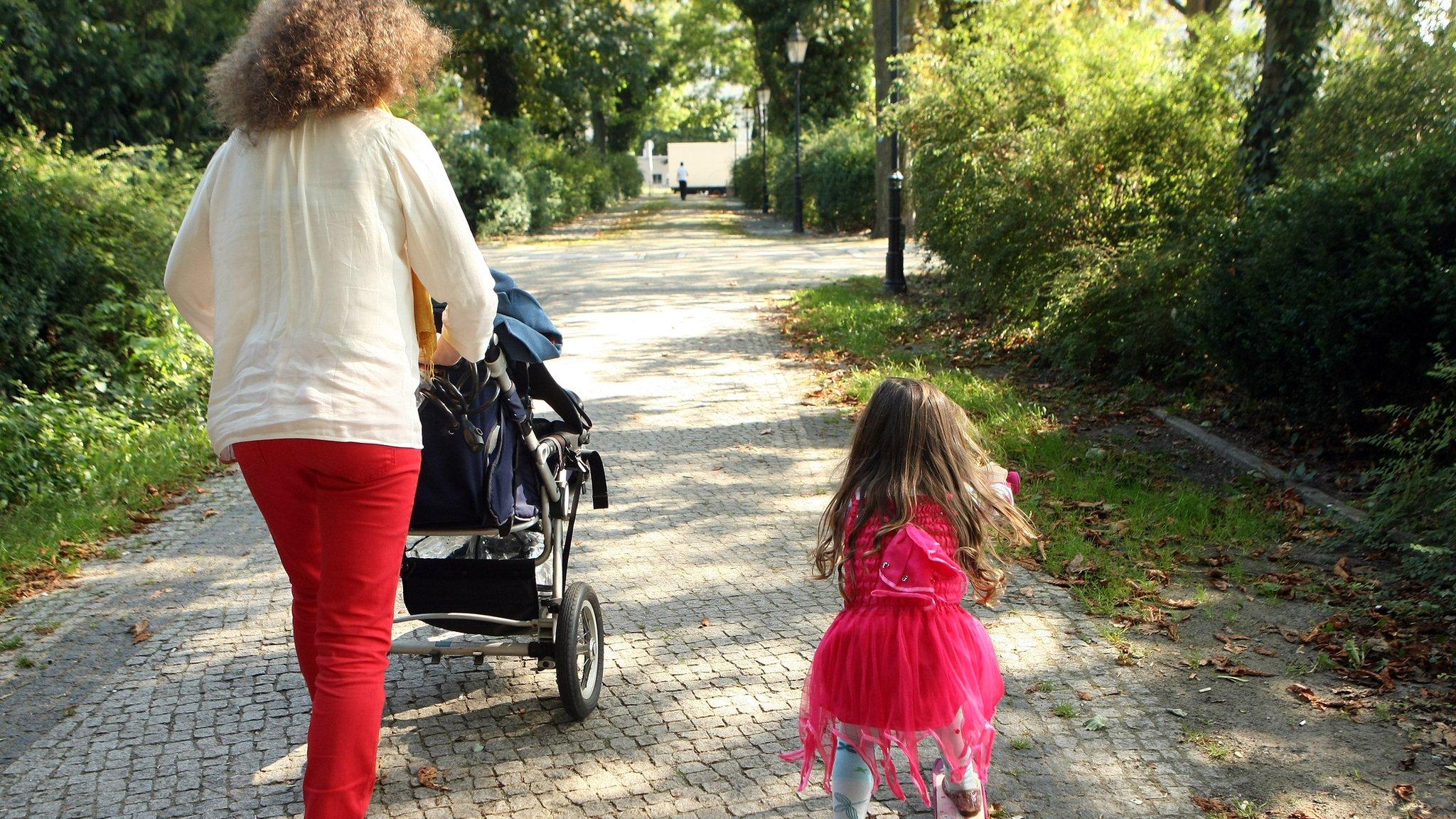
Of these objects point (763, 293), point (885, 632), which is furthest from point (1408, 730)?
point (763, 293)

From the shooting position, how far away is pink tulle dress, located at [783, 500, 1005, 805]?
9.21 ft

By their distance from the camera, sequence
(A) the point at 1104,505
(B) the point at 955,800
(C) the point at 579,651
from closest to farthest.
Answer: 1. (B) the point at 955,800
2. (C) the point at 579,651
3. (A) the point at 1104,505

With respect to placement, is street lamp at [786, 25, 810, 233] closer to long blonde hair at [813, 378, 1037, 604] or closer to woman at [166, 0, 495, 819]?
long blonde hair at [813, 378, 1037, 604]

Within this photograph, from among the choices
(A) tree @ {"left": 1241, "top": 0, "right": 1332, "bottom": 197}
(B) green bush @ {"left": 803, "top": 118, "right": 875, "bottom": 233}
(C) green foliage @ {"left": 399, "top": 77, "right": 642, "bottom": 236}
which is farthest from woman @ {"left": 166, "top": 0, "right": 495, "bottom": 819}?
(B) green bush @ {"left": 803, "top": 118, "right": 875, "bottom": 233}

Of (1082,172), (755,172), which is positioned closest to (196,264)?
(1082,172)

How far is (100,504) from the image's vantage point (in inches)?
253

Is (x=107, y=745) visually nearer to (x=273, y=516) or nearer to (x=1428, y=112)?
(x=273, y=516)

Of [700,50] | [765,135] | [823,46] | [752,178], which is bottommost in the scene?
[752,178]

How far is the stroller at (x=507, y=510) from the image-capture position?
10.7ft

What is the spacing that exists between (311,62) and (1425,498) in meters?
4.82

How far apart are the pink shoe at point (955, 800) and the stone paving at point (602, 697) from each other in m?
0.32

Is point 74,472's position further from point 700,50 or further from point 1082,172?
point 700,50

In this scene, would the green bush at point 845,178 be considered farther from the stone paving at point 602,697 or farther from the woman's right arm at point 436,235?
the woman's right arm at point 436,235

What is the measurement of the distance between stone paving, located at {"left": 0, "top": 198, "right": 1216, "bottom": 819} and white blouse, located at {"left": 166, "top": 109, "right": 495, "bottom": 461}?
1.40m
